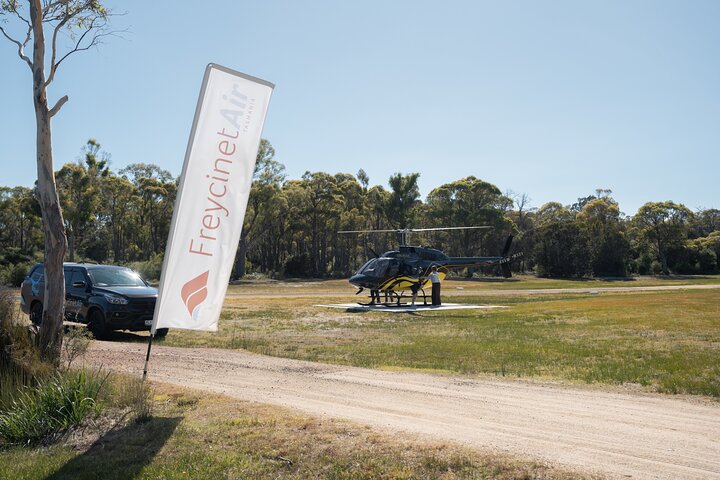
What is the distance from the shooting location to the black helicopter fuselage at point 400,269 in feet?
99.8

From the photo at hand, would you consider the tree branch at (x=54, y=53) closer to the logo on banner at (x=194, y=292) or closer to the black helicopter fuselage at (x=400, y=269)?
the logo on banner at (x=194, y=292)

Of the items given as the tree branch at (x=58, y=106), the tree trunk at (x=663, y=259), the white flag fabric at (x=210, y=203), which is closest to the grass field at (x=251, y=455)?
the white flag fabric at (x=210, y=203)

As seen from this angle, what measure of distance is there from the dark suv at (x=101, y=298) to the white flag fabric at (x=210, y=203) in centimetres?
725

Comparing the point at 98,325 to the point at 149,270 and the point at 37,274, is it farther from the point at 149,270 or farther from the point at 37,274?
the point at 149,270

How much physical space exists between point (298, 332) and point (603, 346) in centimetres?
890

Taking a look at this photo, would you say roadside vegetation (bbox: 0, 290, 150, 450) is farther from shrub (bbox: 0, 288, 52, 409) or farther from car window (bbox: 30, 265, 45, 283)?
car window (bbox: 30, 265, 45, 283)

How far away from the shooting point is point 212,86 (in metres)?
7.49

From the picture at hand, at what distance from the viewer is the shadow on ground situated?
5898 millimetres

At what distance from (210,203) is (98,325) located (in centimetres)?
880

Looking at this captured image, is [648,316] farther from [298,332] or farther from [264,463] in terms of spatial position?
[264,463]

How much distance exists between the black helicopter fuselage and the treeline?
32.2m

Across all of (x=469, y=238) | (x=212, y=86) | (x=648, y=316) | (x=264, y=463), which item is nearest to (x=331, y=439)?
(x=264, y=463)

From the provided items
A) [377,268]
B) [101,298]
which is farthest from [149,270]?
[101,298]

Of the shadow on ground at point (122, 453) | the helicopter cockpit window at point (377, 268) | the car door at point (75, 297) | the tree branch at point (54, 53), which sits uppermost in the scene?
the tree branch at point (54, 53)
